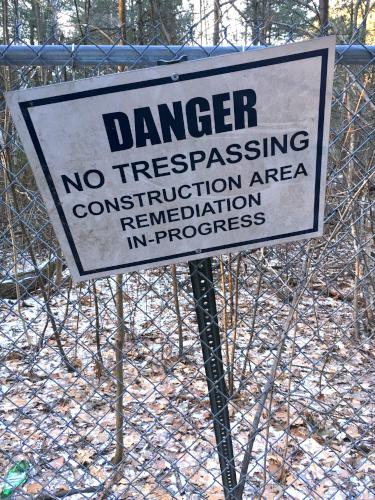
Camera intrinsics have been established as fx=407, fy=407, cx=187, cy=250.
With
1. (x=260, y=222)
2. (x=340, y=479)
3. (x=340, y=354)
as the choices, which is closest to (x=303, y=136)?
(x=260, y=222)

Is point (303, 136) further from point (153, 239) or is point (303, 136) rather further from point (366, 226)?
point (366, 226)

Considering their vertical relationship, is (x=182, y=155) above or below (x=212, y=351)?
above

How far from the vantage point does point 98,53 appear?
1.45 metres

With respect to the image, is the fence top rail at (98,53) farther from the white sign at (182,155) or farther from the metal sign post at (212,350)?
the metal sign post at (212,350)

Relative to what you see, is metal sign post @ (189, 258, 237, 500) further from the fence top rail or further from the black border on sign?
the fence top rail

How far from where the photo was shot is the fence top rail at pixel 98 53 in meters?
1.44

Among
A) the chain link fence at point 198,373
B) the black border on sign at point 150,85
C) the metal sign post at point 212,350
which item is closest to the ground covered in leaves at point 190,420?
the chain link fence at point 198,373

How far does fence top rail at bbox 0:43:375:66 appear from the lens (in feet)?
4.72

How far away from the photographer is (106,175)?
56.2 inches

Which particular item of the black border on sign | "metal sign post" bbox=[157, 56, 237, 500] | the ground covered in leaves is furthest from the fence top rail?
the ground covered in leaves

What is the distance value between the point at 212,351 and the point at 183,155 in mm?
841

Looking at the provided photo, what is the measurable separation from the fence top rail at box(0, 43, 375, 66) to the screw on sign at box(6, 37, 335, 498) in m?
0.17

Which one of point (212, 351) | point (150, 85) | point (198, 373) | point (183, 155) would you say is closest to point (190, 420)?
point (198, 373)

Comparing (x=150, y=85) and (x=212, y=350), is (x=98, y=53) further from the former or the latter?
(x=212, y=350)
